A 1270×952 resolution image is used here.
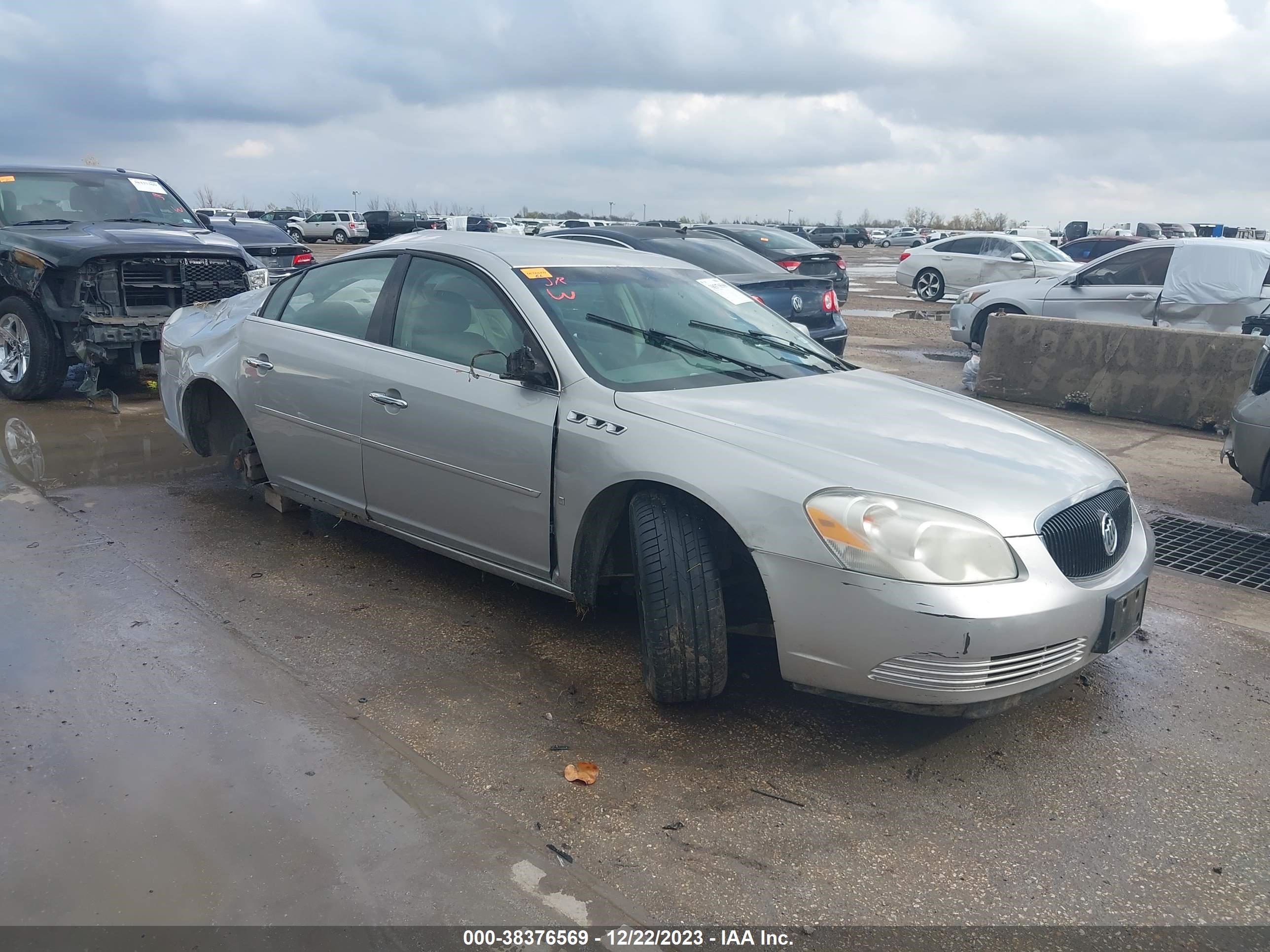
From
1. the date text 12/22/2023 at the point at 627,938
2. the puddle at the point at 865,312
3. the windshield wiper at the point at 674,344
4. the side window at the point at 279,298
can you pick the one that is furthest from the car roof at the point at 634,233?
the date text 12/22/2023 at the point at 627,938

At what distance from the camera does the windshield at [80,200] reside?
8906mm

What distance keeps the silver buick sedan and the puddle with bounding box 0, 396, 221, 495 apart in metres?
1.53

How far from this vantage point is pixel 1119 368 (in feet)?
29.8

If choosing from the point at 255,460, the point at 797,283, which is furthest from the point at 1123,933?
the point at 797,283

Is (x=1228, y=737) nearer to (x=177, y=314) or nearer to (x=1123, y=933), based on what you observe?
(x=1123, y=933)

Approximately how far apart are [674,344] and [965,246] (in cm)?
1780

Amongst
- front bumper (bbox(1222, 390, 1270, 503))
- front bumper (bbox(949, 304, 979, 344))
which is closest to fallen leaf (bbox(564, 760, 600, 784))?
front bumper (bbox(1222, 390, 1270, 503))

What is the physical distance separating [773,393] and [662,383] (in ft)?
1.41

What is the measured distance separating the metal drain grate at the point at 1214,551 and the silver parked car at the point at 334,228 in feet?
158

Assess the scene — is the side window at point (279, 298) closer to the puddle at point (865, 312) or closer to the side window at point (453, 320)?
the side window at point (453, 320)

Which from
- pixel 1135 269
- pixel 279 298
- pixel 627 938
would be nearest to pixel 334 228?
pixel 1135 269

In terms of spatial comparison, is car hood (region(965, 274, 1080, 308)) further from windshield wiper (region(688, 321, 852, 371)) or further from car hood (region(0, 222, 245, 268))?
car hood (region(0, 222, 245, 268))

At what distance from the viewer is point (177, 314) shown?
20.4 ft

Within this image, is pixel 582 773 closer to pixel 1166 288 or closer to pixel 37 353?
pixel 37 353
